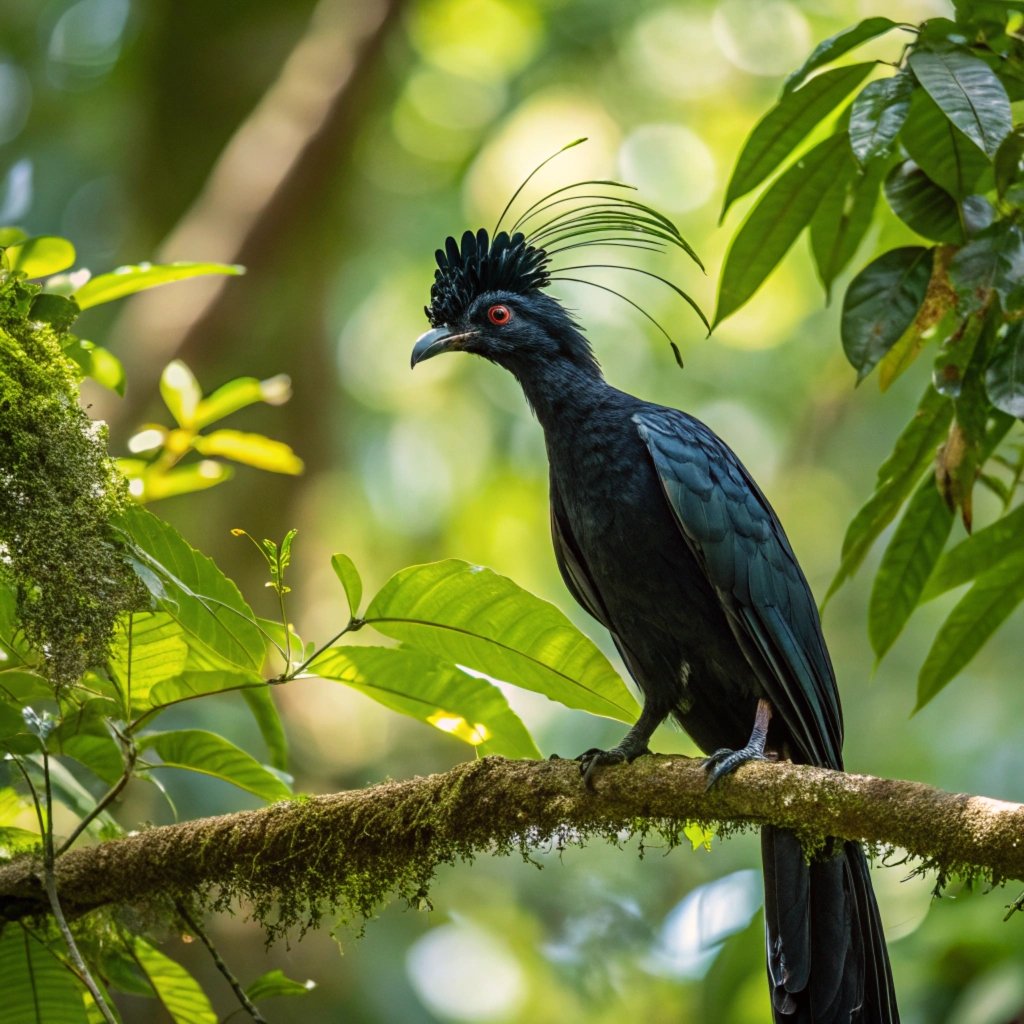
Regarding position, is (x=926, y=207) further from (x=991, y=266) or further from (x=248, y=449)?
(x=248, y=449)

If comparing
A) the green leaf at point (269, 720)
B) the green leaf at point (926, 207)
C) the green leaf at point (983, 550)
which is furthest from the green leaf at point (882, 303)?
the green leaf at point (269, 720)

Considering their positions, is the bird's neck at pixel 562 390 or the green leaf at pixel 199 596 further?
the bird's neck at pixel 562 390

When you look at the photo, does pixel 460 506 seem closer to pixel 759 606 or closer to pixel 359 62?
pixel 359 62

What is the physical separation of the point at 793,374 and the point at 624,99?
3171 mm

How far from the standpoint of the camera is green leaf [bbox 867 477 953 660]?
3092 mm

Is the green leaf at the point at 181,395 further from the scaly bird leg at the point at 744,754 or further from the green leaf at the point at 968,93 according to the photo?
the green leaf at the point at 968,93

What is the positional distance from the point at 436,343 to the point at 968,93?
7.19ft

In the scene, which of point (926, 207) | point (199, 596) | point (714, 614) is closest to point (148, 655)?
point (199, 596)

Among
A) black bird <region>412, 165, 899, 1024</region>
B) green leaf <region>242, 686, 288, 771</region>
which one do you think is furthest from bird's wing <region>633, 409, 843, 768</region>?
green leaf <region>242, 686, 288, 771</region>

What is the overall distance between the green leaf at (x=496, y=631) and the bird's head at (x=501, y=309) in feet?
5.66

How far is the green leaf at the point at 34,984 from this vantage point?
2.67 metres

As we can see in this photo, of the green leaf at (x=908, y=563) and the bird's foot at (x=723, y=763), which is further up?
the green leaf at (x=908, y=563)

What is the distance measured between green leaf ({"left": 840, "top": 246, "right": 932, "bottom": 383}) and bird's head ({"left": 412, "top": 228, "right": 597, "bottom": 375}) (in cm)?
155

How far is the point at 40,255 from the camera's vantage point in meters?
2.79
